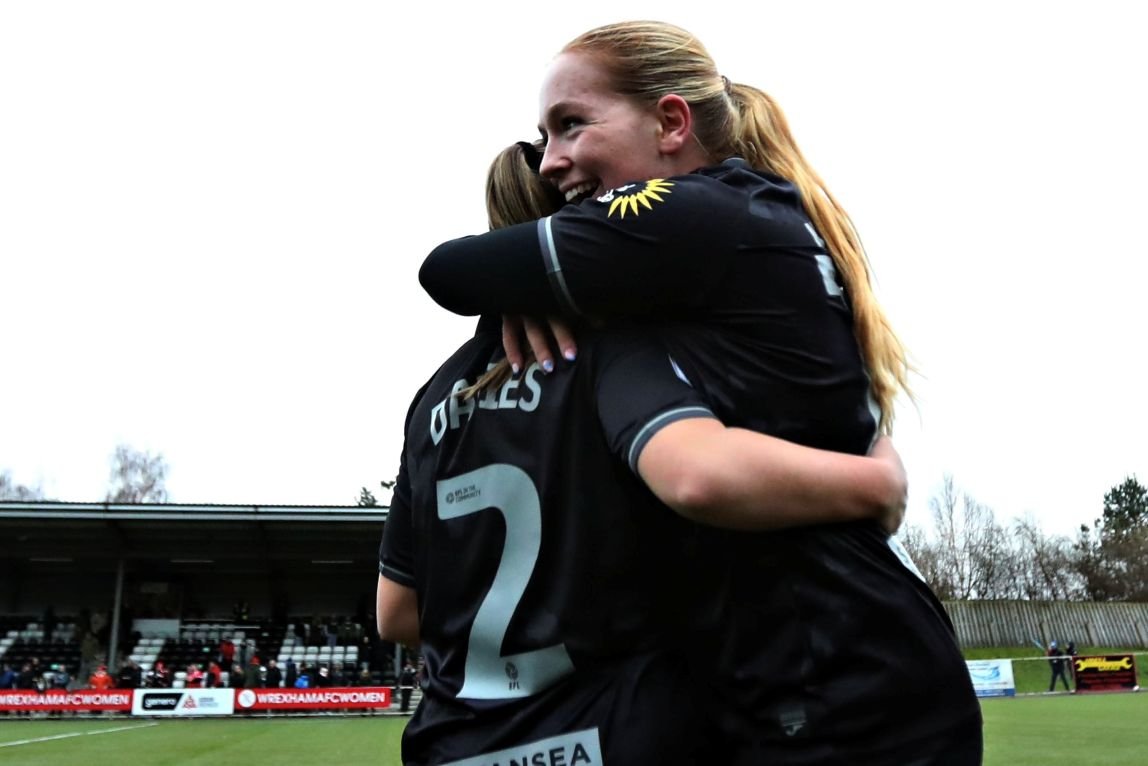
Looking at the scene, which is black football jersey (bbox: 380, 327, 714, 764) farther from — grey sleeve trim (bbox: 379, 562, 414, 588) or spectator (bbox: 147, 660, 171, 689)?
spectator (bbox: 147, 660, 171, 689)

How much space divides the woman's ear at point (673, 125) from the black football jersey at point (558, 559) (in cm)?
41

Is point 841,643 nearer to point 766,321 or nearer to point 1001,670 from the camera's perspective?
point 766,321

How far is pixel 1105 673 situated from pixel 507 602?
3614 centimetres

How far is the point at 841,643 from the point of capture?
1.51m

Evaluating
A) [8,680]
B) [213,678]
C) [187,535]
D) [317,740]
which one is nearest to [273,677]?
[213,678]

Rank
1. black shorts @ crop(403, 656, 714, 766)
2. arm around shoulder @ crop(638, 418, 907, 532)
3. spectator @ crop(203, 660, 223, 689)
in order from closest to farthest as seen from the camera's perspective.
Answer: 1. arm around shoulder @ crop(638, 418, 907, 532)
2. black shorts @ crop(403, 656, 714, 766)
3. spectator @ crop(203, 660, 223, 689)

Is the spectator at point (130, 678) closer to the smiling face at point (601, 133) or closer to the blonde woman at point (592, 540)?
the blonde woman at point (592, 540)

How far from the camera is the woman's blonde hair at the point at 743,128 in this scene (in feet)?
5.73

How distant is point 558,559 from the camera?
1654 millimetres

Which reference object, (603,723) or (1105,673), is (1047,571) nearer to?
(1105,673)

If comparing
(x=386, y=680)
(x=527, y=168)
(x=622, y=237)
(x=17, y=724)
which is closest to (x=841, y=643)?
(x=622, y=237)

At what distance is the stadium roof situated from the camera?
30.0 metres

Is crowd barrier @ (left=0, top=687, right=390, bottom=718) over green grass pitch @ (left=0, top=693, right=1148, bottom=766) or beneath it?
over

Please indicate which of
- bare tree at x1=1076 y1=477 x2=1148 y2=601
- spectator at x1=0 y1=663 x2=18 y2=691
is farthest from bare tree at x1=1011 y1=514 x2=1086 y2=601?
spectator at x1=0 y1=663 x2=18 y2=691
